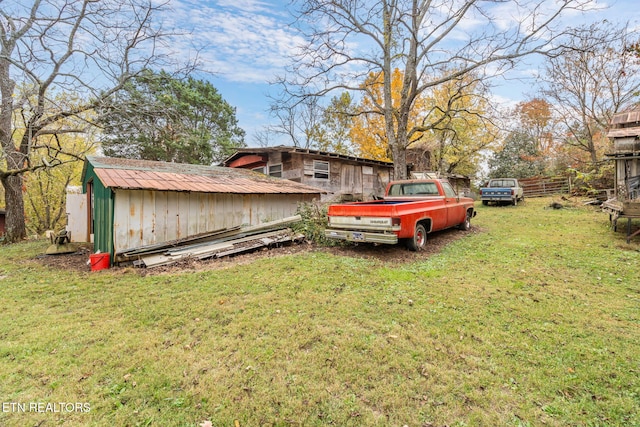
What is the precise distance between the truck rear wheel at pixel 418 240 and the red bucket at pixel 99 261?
7.63 metres

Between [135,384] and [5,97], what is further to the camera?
[5,97]

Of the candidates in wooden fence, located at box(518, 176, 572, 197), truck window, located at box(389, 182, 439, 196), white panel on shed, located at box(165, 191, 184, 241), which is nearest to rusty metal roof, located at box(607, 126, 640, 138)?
truck window, located at box(389, 182, 439, 196)

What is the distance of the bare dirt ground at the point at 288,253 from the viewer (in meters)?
6.67

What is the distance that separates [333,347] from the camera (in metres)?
3.09

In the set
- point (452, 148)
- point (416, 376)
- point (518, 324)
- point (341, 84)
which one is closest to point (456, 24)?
point (341, 84)

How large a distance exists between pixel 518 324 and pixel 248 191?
783 centimetres

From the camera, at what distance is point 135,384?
257cm

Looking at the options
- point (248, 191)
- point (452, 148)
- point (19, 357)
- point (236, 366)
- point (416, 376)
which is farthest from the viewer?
point (452, 148)

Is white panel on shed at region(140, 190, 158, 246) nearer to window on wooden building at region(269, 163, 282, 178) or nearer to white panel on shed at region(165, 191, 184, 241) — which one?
white panel on shed at region(165, 191, 184, 241)

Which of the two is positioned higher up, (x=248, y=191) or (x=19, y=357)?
(x=248, y=191)

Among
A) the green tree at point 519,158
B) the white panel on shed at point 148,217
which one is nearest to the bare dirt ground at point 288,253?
the white panel on shed at point 148,217

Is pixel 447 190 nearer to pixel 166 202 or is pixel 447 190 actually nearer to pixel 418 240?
pixel 418 240

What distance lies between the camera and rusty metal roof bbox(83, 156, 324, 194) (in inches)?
287

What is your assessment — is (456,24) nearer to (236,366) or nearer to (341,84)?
(341,84)
